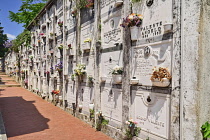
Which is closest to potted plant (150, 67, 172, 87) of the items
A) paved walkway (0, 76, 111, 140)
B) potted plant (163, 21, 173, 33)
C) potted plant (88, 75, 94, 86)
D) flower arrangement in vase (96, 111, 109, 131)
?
potted plant (163, 21, 173, 33)

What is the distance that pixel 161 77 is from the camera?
15.9ft

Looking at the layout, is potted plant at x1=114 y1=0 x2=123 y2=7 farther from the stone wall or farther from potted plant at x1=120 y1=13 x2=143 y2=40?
potted plant at x1=120 y1=13 x2=143 y2=40

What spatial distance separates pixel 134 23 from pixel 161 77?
188 cm

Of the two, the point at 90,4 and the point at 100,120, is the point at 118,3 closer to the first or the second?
the point at 90,4

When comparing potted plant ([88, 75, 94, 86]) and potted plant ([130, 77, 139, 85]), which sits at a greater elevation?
potted plant ([130, 77, 139, 85])

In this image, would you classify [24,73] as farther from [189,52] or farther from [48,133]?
[189,52]

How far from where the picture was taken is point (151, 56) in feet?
17.9

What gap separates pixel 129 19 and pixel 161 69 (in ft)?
6.21

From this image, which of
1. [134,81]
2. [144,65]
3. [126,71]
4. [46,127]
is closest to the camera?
[144,65]

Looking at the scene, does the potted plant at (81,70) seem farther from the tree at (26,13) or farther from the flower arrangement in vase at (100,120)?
the tree at (26,13)

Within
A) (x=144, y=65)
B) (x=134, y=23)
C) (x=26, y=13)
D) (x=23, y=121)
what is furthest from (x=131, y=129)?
(x=26, y=13)

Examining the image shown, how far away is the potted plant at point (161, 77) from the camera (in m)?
4.76

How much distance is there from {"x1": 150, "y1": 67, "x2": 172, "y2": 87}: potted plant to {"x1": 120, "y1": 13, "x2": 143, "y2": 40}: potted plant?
4.53 ft

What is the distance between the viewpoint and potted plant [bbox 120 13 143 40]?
224 inches
